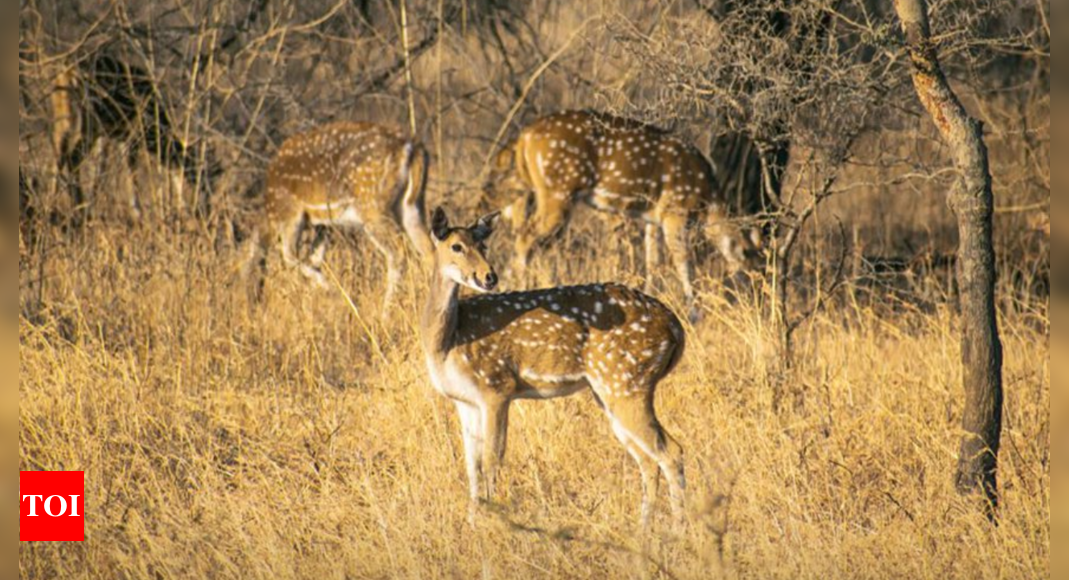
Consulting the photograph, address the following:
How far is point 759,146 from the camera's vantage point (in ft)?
22.0

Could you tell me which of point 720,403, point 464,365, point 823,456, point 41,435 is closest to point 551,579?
point 464,365

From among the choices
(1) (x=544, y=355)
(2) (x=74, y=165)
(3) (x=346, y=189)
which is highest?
(2) (x=74, y=165)

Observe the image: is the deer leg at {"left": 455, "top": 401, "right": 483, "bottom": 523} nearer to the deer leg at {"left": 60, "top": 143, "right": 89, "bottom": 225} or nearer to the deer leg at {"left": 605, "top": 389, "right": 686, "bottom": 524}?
the deer leg at {"left": 605, "top": 389, "right": 686, "bottom": 524}

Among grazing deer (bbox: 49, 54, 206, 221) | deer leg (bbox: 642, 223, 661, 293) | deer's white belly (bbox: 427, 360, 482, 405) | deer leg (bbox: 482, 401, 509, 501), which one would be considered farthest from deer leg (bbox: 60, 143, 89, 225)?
deer leg (bbox: 482, 401, 509, 501)

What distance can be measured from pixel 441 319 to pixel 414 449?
79 centimetres

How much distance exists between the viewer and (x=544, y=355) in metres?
5.51

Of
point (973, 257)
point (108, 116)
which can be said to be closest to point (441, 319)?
point (973, 257)

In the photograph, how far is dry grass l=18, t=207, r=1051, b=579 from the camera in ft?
15.5

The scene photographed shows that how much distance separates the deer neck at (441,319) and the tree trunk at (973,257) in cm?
201

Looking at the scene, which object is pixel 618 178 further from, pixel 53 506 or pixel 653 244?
pixel 53 506

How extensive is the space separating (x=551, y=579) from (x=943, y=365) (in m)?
3.04

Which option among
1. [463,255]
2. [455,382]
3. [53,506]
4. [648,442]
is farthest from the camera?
[463,255]

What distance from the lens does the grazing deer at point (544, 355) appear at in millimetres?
5418

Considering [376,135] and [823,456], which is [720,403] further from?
[376,135]
